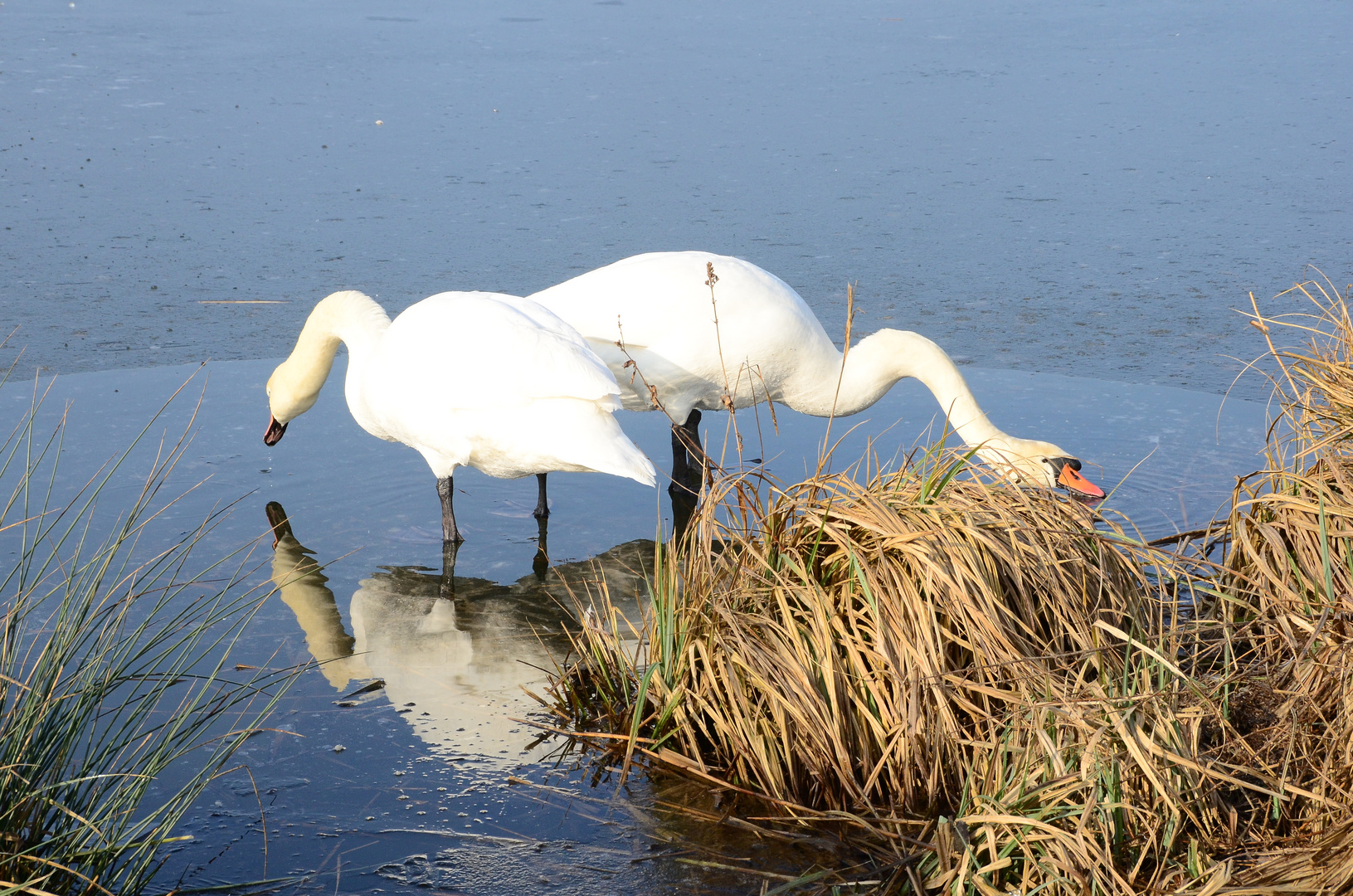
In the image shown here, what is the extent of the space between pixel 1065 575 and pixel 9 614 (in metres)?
2.19

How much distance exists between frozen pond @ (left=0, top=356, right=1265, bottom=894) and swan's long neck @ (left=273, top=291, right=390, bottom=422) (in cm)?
28

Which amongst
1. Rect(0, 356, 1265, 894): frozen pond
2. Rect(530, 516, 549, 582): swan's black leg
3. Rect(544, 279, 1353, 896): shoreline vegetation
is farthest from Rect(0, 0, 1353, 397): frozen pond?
Rect(544, 279, 1353, 896): shoreline vegetation

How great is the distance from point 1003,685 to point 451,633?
173cm

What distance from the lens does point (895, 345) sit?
525 cm

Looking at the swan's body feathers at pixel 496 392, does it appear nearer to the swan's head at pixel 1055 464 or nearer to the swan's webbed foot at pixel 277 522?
the swan's webbed foot at pixel 277 522

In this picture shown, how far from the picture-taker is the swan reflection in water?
3430 millimetres

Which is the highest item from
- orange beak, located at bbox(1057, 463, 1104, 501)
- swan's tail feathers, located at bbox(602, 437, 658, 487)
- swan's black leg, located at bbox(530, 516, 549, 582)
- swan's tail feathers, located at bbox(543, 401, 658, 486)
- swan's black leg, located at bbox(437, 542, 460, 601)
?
swan's tail feathers, located at bbox(543, 401, 658, 486)

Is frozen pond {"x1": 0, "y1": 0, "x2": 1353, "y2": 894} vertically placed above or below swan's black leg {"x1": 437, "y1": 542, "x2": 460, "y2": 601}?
above

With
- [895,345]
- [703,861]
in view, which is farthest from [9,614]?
[895,345]

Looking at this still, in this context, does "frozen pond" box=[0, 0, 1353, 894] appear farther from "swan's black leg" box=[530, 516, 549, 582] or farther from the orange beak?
the orange beak

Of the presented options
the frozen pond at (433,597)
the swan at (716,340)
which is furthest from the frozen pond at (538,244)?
the swan at (716,340)

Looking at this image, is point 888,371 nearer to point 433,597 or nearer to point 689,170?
point 433,597

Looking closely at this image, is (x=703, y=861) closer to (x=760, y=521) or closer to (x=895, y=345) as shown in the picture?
(x=760, y=521)

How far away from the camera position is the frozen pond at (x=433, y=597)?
111 inches
